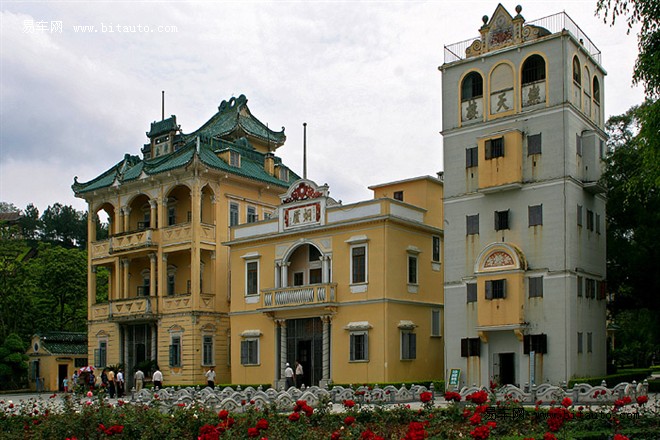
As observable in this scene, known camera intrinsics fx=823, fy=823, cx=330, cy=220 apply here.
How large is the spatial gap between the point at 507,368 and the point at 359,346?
7528mm

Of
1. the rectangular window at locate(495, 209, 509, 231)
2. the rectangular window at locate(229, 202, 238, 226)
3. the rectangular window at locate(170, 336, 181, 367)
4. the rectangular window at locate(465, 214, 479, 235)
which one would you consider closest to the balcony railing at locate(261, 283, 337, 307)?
the rectangular window at locate(170, 336, 181, 367)

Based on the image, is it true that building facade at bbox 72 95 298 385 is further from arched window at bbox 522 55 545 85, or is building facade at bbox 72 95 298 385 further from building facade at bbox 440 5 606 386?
arched window at bbox 522 55 545 85

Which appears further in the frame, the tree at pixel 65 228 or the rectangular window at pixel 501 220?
the tree at pixel 65 228

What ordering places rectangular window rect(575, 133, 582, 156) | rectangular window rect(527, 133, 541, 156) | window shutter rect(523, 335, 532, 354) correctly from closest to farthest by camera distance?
window shutter rect(523, 335, 532, 354)
rectangular window rect(527, 133, 541, 156)
rectangular window rect(575, 133, 582, 156)

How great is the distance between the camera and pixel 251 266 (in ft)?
141

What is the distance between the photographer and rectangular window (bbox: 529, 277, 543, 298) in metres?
32.6

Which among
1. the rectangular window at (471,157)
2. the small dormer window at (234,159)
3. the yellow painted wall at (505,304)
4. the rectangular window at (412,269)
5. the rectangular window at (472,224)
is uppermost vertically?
the small dormer window at (234,159)

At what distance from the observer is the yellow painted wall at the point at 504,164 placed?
Result: 33.4 m

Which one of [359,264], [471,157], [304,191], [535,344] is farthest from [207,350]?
[535,344]

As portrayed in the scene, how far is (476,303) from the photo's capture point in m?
34.3

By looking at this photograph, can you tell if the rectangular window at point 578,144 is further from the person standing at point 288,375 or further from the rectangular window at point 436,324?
the person standing at point 288,375

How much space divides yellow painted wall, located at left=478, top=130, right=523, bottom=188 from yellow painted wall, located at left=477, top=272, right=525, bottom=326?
12.7 ft

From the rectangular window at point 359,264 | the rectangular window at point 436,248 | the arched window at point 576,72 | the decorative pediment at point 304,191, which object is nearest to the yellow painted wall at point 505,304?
the rectangular window at point 359,264

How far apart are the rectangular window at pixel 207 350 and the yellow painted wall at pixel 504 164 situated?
1923cm
